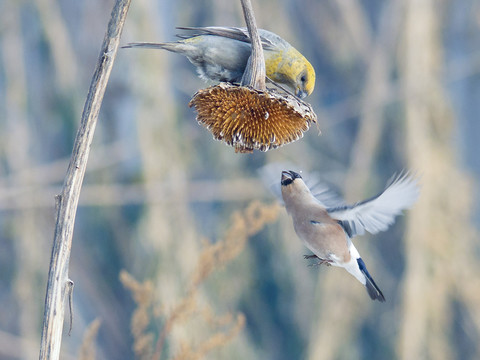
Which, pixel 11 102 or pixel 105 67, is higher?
pixel 11 102

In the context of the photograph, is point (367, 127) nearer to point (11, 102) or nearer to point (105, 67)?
point (11, 102)

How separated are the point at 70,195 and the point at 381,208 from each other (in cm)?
73

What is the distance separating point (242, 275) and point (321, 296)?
628 mm

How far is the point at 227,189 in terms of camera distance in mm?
4242

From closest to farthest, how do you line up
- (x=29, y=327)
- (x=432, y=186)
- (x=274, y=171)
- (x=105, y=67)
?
(x=105, y=67) < (x=274, y=171) < (x=29, y=327) < (x=432, y=186)

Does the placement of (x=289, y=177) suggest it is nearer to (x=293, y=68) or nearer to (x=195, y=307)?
(x=293, y=68)

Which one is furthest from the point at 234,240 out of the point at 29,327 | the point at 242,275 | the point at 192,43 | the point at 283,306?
the point at 283,306

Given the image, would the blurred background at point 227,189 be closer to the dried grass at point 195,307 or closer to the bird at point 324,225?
the dried grass at point 195,307

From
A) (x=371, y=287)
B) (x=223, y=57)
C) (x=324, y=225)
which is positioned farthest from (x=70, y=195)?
(x=371, y=287)

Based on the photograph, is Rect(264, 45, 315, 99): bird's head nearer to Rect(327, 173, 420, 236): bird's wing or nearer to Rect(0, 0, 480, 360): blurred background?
Rect(327, 173, 420, 236): bird's wing

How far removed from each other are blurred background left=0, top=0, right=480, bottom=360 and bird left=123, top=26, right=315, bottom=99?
1.80m

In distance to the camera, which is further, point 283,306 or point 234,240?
point 283,306

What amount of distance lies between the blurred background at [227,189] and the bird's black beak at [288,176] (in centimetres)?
161

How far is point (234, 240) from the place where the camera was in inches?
78.0
